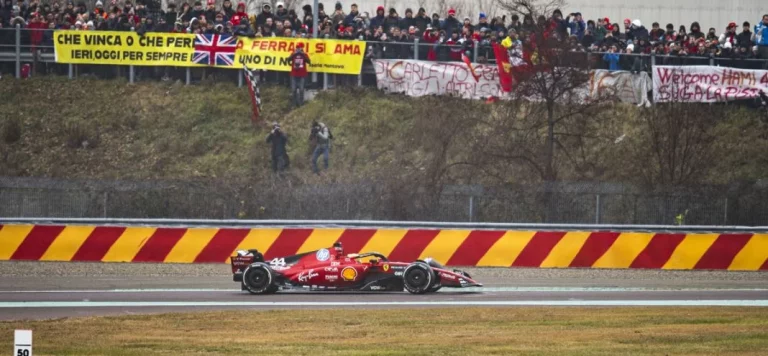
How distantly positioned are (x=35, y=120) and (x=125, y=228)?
12783mm

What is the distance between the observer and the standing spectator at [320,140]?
32341 mm

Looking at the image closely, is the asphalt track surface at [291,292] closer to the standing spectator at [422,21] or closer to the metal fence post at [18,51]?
the standing spectator at [422,21]

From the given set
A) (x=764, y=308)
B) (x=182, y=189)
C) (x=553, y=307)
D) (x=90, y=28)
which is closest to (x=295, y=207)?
(x=182, y=189)

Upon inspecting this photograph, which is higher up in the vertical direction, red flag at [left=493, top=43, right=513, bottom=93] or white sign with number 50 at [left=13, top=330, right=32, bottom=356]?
red flag at [left=493, top=43, right=513, bottom=93]

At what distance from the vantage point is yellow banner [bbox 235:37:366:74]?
34.9 m

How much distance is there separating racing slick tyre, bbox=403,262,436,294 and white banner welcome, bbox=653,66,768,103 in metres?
16.4

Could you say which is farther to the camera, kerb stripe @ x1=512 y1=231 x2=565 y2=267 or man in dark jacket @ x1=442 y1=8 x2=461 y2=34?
man in dark jacket @ x1=442 y1=8 x2=461 y2=34

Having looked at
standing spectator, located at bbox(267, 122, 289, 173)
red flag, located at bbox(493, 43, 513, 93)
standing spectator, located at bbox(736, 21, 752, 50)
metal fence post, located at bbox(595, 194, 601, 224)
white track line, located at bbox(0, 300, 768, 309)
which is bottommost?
white track line, located at bbox(0, 300, 768, 309)

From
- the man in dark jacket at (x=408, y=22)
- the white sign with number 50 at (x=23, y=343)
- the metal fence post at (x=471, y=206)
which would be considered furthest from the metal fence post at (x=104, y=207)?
the white sign with number 50 at (x=23, y=343)

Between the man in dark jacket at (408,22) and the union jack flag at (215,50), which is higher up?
the man in dark jacket at (408,22)

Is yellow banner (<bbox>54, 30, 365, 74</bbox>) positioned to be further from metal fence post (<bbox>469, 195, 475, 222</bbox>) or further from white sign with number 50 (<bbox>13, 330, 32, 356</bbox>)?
white sign with number 50 (<bbox>13, 330, 32, 356</bbox>)

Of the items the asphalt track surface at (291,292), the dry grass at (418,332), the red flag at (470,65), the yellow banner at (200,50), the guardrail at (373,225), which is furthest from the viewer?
the yellow banner at (200,50)

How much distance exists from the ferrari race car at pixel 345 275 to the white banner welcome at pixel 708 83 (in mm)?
16400

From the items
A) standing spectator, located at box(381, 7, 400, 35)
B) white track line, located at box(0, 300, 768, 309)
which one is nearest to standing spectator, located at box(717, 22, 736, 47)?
standing spectator, located at box(381, 7, 400, 35)
